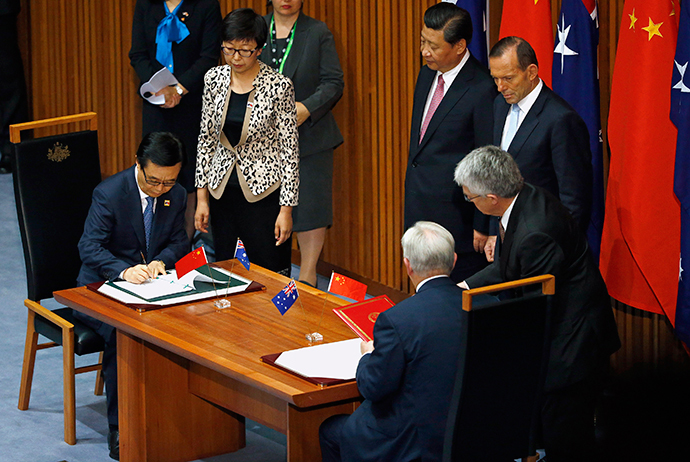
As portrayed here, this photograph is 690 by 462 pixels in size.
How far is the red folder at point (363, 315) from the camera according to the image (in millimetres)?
3045

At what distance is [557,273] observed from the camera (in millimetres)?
3098

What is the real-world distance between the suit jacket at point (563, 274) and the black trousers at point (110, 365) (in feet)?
5.51

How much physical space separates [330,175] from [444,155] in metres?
1.44

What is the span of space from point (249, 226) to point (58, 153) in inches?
35.7

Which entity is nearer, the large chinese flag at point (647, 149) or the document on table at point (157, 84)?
the large chinese flag at point (647, 149)

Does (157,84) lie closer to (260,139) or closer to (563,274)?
(260,139)

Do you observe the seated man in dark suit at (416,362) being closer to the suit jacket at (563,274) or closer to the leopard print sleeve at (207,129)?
the suit jacket at (563,274)

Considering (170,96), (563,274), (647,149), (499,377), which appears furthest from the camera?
(170,96)

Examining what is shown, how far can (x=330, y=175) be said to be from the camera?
5.77 metres

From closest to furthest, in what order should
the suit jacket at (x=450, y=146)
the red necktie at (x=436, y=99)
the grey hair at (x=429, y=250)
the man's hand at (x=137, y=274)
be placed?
the grey hair at (x=429, y=250)
the man's hand at (x=137, y=274)
the suit jacket at (x=450, y=146)
the red necktie at (x=436, y=99)

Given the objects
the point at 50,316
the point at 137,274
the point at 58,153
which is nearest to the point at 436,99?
the point at 137,274

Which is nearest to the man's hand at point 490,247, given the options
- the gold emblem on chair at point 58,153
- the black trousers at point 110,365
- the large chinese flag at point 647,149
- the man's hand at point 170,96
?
the large chinese flag at point 647,149

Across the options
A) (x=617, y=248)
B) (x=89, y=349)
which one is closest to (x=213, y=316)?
(x=89, y=349)

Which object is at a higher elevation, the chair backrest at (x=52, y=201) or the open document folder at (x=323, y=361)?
the chair backrest at (x=52, y=201)
